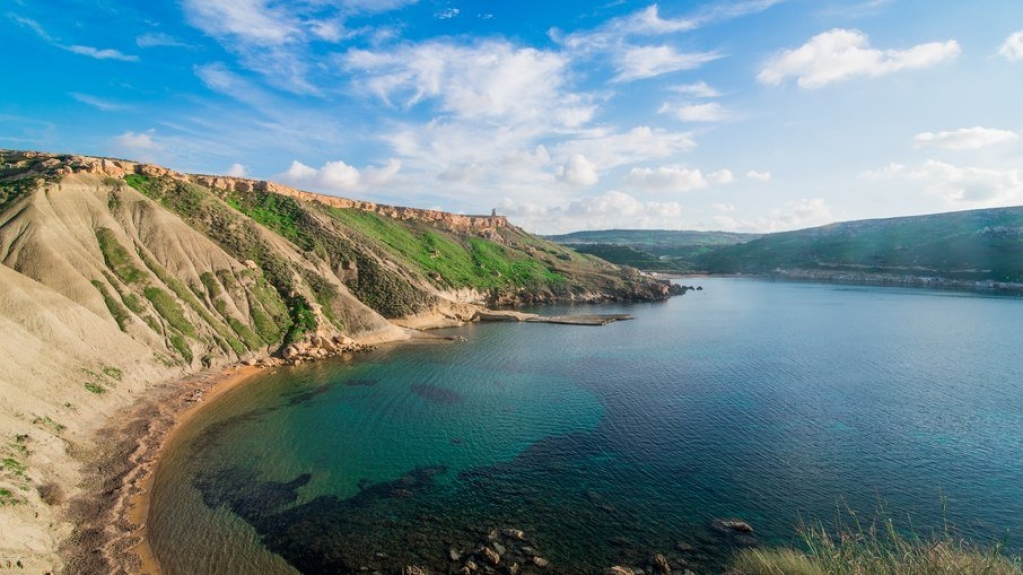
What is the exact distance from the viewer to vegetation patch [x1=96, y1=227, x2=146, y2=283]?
1927 inches

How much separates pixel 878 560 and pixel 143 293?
59.5m

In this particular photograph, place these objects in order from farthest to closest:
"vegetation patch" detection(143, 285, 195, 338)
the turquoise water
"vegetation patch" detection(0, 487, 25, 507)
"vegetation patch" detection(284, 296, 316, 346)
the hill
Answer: "vegetation patch" detection(284, 296, 316, 346)
"vegetation patch" detection(143, 285, 195, 338)
the hill
the turquoise water
"vegetation patch" detection(0, 487, 25, 507)

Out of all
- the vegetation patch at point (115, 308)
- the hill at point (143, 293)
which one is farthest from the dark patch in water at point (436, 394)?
the vegetation patch at point (115, 308)

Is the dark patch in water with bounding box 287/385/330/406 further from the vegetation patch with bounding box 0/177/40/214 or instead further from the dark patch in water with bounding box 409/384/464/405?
the vegetation patch with bounding box 0/177/40/214

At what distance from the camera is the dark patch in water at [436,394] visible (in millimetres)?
44312

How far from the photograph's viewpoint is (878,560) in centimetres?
1638

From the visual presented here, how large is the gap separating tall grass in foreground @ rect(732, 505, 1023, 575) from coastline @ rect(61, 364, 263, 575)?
26.4 meters

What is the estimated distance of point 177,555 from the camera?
72.5 ft

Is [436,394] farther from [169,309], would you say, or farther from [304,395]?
[169,309]

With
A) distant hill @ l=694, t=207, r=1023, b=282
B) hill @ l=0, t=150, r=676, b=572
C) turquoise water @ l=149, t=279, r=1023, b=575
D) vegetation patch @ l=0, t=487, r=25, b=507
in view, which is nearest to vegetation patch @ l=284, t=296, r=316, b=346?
hill @ l=0, t=150, r=676, b=572

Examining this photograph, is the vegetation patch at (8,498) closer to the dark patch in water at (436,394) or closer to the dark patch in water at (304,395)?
the dark patch in water at (304,395)

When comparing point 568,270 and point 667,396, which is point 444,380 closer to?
point 667,396

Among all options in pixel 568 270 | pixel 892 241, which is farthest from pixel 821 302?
pixel 892 241

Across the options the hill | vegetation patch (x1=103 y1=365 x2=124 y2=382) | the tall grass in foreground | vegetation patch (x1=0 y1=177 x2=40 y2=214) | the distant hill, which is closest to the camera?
the tall grass in foreground
